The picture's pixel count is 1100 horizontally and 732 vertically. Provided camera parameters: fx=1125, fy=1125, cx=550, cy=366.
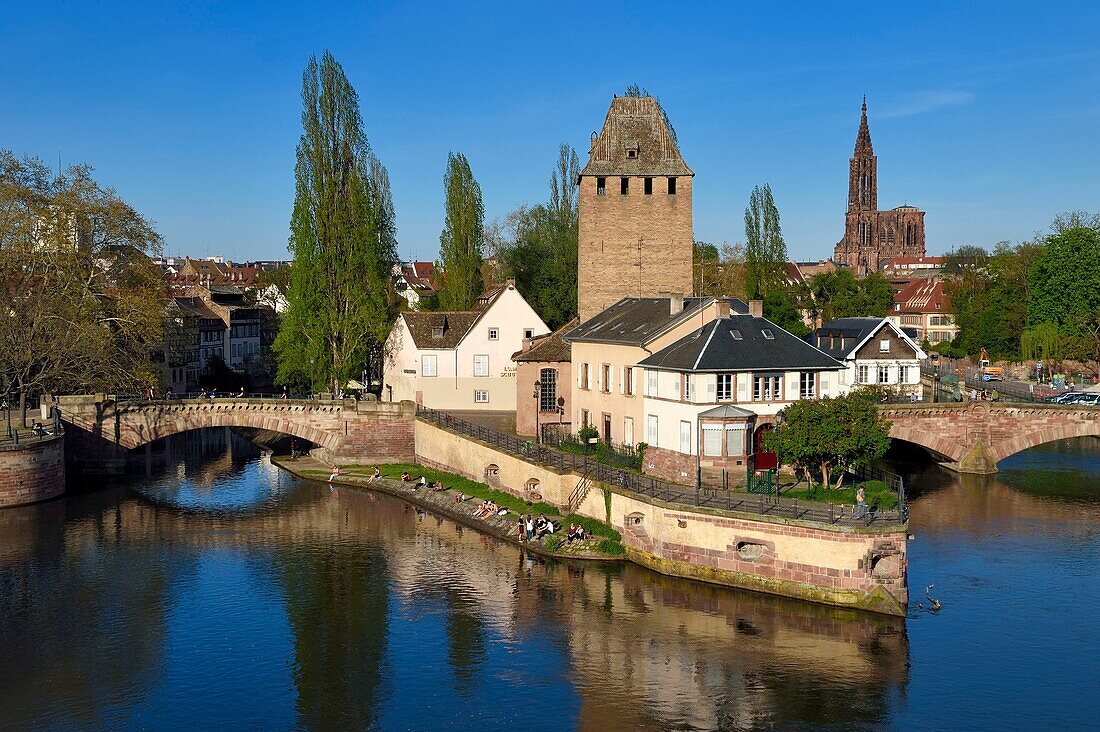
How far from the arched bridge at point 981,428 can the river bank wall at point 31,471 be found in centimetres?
4437

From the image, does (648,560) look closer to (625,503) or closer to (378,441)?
(625,503)

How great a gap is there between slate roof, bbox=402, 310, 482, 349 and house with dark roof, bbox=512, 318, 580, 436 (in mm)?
10774

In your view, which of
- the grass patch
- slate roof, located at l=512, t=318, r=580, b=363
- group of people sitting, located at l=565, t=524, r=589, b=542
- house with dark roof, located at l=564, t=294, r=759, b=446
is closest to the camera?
the grass patch

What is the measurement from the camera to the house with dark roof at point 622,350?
50.1 m

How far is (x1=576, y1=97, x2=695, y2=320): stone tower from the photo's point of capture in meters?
65.5

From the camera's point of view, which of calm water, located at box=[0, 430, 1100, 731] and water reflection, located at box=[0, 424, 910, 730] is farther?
water reflection, located at box=[0, 424, 910, 730]

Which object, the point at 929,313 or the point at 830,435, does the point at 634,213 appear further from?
the point at 929,313

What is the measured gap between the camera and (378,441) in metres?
66.3

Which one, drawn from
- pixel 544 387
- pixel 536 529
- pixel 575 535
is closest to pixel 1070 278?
pixel 544 387

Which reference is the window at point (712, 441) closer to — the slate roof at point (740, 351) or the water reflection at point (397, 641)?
the slate roof at point (740, 351)

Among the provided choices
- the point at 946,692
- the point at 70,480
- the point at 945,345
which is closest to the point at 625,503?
the point at 946,692

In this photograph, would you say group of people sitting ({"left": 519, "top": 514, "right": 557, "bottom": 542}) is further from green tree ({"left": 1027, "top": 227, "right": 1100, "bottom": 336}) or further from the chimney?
green tree ({"left": 1027, "top": 227, "right": 1100, "bottom": 336})

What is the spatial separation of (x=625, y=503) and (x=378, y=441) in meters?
26.0

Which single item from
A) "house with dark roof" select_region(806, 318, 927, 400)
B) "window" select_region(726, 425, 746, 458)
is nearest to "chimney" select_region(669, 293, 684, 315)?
"window" select_region(726, 425, 746, 458)
